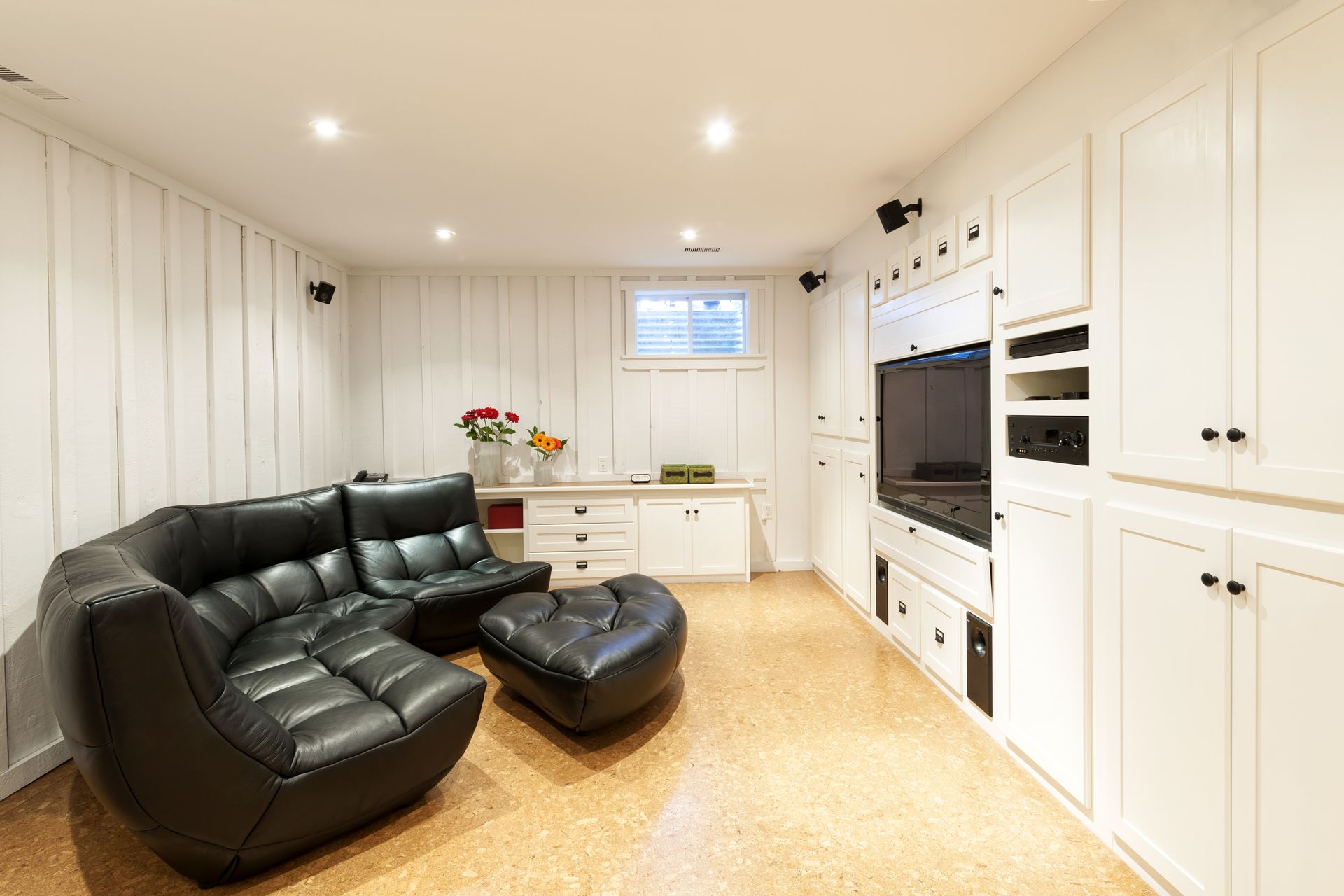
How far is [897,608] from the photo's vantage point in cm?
321

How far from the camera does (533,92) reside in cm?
211

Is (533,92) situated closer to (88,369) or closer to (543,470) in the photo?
(88,369)

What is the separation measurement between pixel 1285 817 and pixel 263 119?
386 cm

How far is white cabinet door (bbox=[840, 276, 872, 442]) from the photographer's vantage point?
3.54 m

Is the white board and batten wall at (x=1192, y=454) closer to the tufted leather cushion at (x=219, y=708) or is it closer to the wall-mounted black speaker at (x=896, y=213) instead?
the wall-mounted black speaker at (x=896, y=213)

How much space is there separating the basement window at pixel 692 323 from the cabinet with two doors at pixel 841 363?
0.67 metres

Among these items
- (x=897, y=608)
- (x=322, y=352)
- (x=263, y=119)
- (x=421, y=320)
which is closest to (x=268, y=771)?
(x=263, y=119)

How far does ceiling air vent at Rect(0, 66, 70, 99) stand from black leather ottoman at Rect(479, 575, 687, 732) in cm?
262

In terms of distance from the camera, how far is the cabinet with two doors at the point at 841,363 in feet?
11.8

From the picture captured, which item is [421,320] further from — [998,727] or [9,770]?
[998,727]

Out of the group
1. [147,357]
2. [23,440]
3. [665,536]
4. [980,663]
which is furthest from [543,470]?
[980,663]

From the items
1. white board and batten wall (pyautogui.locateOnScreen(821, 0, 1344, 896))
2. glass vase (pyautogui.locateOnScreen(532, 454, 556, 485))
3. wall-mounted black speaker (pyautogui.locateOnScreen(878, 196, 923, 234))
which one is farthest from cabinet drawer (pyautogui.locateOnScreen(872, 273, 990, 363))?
glass vase (pyautogui.locateOnScreen(532, 454, 556, 485))

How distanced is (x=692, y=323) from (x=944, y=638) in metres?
3.23

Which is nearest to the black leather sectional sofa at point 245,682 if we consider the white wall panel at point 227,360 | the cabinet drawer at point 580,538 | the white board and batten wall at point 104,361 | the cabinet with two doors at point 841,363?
the white board and batten wall at point 104,361
